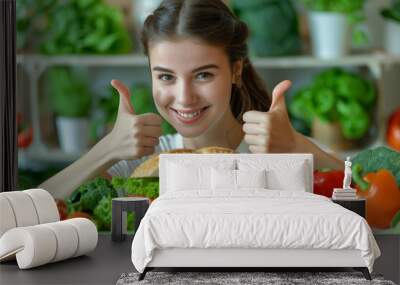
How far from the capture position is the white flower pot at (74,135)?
6504 millimetres

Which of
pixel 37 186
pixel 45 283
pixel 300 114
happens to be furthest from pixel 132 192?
pixel 45 283

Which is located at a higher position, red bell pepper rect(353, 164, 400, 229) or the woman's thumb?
→ the woman's thumb

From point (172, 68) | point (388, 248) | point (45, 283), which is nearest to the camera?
point (45, 283)

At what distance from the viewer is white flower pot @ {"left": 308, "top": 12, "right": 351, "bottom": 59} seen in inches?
246

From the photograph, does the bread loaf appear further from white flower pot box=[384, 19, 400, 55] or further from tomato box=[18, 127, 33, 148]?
white flower pot box=[384, 19, 400, 55]

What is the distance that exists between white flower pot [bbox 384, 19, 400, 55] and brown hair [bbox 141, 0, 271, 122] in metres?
0.87

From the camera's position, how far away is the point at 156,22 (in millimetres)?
6301

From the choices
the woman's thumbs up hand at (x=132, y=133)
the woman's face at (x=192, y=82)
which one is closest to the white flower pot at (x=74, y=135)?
the woman's thumbs up hand at (x=132, y=133)

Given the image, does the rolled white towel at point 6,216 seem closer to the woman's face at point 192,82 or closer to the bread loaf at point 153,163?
the bread loaf at point 153,163

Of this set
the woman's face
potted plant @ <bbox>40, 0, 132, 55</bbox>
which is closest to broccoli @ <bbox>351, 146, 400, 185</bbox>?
the woman's face

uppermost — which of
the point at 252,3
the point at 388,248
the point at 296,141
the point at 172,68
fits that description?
the point at 252,3

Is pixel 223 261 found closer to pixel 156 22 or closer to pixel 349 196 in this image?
pixel 349 196

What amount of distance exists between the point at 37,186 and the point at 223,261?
7.44ft

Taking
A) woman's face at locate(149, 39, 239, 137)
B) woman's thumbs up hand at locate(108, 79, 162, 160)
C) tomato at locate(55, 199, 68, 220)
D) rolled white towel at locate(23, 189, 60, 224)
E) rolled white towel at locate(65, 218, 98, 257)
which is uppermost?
woman's face at locate(149, 39, 239, 137)
